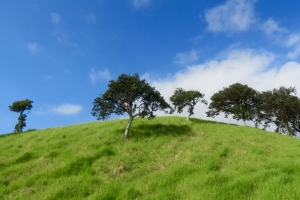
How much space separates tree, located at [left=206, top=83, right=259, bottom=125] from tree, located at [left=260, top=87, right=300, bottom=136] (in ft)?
12.1

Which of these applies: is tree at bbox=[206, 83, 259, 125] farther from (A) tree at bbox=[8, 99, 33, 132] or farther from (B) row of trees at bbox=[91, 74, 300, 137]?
(A) tree at bbox=[8, 99, 33, 132]

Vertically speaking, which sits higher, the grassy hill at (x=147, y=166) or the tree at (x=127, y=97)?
the tree at (x=127, y=97)

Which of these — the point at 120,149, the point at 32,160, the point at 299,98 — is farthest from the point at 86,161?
the point at 299,98

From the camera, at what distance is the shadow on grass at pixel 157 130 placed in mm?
27984

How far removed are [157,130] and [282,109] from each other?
4130cm

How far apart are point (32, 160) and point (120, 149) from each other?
810 centimetres

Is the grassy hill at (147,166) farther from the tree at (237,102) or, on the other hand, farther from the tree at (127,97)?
the tree at (237,102)

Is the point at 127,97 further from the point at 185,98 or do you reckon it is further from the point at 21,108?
the point at 21,108

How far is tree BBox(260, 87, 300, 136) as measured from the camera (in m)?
54.5

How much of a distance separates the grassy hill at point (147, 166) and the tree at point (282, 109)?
31.4 meters

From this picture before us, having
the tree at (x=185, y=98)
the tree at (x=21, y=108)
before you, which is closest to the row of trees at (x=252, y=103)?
the tree at (x=185, y=98)

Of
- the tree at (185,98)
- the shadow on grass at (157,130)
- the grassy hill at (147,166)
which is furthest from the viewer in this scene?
the tree at (185,98)

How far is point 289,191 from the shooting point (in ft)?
34.5

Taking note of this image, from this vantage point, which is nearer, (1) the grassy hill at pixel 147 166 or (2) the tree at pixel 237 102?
(1) the grassy hill at pixel 147 166
